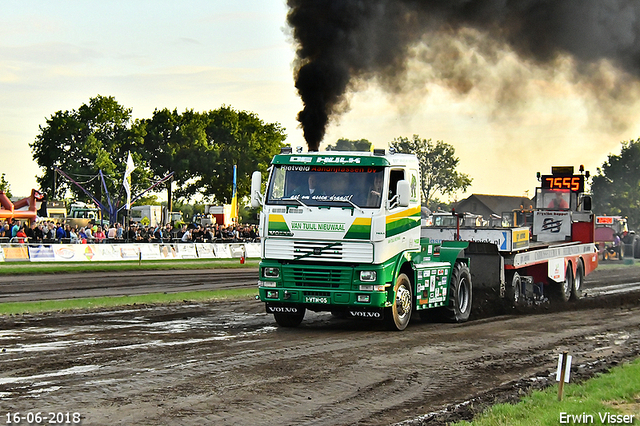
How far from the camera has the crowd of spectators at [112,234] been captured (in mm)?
35125

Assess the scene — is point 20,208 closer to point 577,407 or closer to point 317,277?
point 317,277

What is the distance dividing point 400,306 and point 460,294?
2825 millimetres

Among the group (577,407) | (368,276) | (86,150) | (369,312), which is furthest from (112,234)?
(86,150)

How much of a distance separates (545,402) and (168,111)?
76890 mm

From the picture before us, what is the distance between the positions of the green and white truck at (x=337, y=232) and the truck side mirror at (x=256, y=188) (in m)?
0.02

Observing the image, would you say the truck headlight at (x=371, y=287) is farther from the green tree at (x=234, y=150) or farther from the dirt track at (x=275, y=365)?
the green tree at (x=234, y=150)

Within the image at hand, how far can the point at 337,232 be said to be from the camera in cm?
1285

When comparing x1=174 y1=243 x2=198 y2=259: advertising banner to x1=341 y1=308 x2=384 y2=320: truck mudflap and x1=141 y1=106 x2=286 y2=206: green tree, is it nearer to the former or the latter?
x1=341 y1=308 x2=384 y2=320: truck mudflap

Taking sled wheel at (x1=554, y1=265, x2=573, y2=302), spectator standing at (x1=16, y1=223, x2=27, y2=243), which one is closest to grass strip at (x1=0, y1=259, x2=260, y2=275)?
spectator standing at (x1=16, y1=223, x2=27, y2=243)

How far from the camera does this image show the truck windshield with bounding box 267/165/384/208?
42.8 ft

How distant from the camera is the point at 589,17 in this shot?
19.2 m

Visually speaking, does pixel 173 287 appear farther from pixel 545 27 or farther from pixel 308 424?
pixel 308 424

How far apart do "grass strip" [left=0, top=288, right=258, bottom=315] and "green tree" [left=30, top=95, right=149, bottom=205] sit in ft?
177

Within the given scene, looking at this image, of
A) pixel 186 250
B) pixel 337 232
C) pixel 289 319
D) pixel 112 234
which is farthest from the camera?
pixel 186 250
